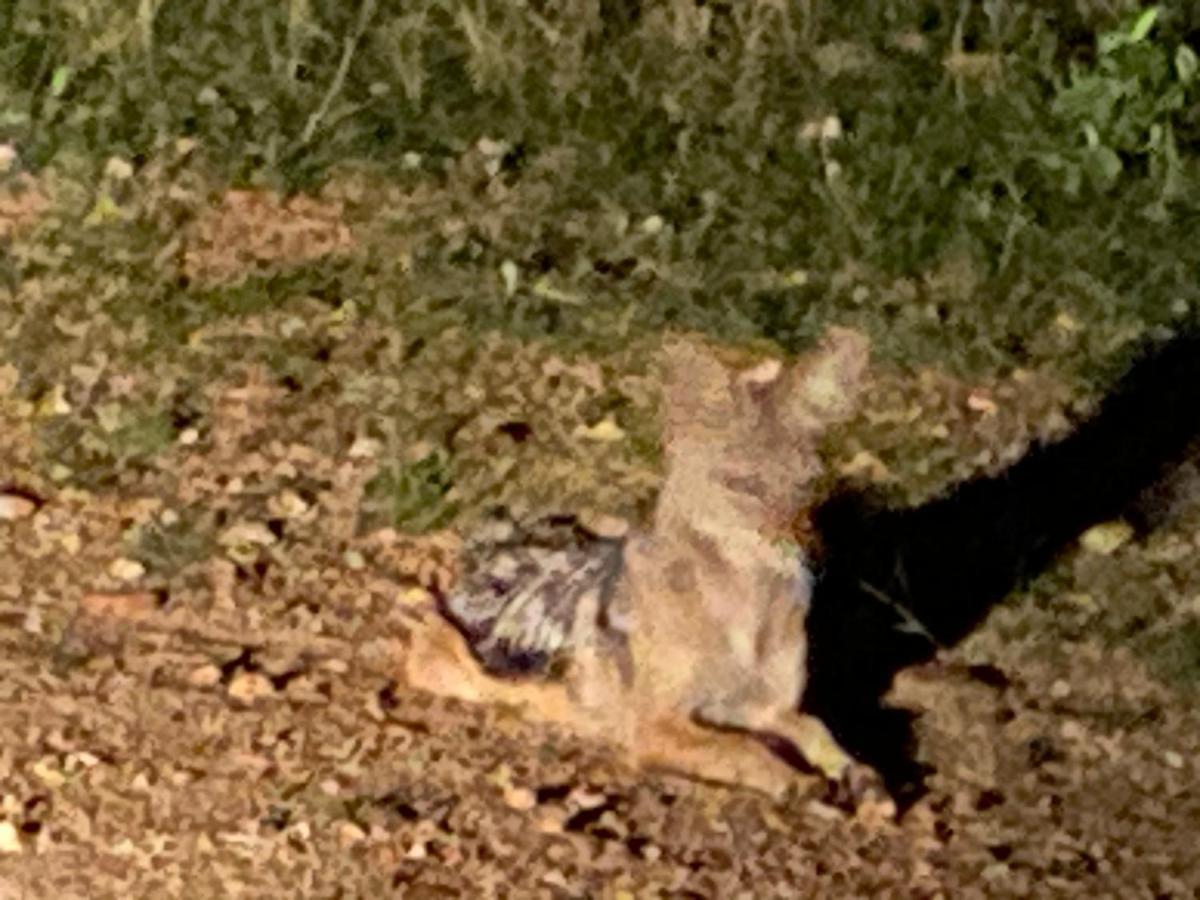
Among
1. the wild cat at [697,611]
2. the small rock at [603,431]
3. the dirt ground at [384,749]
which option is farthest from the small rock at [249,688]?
the small rock at [603,431]

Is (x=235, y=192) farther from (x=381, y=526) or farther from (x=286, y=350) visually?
(x=381, y=526)

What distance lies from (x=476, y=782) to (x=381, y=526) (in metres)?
0.57

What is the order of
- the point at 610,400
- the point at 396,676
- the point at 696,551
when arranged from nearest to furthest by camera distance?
1. the point at 696,551
2. the point at 396,676
3. the point at 610,400

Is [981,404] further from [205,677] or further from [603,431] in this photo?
[205,677]

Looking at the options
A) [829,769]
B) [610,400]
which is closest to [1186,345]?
[610,400]

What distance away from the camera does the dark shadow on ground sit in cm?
284

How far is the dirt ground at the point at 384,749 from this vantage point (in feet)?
8.59

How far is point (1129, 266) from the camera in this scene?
3686mm

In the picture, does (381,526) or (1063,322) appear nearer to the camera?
(381,526)

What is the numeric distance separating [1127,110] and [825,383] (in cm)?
175

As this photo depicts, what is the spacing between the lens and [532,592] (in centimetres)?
296

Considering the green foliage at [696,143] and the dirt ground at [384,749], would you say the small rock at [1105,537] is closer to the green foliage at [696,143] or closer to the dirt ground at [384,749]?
the dirt ground at [384,749]

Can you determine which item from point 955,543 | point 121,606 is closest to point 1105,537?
point 955,543

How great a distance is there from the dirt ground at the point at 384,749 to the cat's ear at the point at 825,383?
0.57 metres
